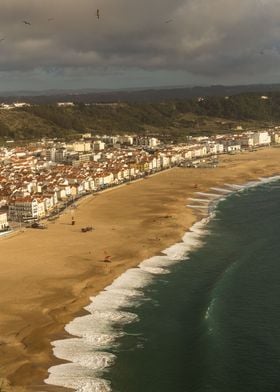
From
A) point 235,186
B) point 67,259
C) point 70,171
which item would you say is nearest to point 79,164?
point 70,171

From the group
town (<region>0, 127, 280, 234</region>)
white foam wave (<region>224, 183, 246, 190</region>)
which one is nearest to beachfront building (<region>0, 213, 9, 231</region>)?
town (<region>0, 127, 280, 234</region>)

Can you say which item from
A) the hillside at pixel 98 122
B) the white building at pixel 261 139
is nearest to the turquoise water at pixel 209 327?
the white building at pixel 261 139

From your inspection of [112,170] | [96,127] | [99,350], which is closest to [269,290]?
[99,350]

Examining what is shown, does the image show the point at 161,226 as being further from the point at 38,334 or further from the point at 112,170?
the point at 112,170

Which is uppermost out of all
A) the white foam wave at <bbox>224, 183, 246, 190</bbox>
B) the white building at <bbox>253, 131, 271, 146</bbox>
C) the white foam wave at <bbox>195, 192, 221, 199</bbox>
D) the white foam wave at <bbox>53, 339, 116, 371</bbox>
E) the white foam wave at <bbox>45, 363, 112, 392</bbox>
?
the white building at <bbox>253, 131, 271, 146</bbox>

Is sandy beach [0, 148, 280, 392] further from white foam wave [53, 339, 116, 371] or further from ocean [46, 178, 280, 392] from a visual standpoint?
ocean [46, 178, 280, 392]

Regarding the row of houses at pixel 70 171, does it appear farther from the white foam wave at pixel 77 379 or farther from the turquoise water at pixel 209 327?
the white foam wave at pixel 77 379
